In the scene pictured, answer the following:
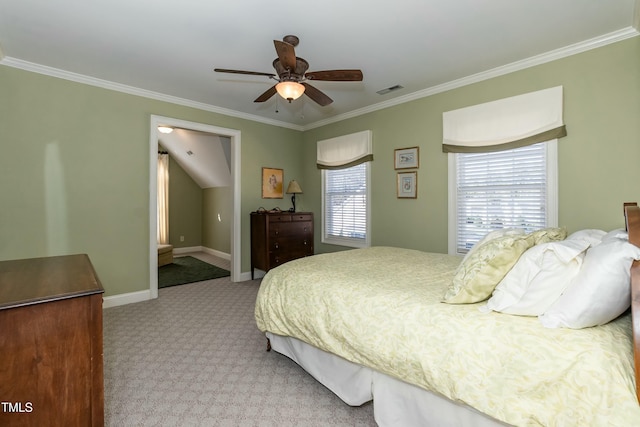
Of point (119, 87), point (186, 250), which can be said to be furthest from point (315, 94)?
point (186, 250)

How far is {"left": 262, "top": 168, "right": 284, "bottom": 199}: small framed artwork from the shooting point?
4.95 meters

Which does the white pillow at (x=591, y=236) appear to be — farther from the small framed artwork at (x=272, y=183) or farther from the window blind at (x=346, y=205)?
the small framed artwork at (x=272, y=183)

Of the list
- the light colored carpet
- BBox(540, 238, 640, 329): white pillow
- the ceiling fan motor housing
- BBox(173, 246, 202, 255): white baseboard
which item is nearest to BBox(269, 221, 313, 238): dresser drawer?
the light colored carpet

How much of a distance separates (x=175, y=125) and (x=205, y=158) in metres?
2.25

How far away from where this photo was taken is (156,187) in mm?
3889

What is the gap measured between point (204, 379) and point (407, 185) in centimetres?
306

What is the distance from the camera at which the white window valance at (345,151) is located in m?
4.36

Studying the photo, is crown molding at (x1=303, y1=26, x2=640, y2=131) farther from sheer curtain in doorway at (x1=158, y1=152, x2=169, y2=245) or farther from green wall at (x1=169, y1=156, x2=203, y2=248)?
green wall at (x1=169, y1=156, x2=203, y2=248)

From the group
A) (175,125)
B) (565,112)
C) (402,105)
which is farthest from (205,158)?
(565,112)

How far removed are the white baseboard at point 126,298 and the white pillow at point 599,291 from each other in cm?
409

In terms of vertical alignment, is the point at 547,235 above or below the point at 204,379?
above

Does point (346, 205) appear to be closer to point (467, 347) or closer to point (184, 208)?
point (467, 347)

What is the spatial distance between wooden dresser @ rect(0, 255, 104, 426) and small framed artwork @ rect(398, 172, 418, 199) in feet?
11.1

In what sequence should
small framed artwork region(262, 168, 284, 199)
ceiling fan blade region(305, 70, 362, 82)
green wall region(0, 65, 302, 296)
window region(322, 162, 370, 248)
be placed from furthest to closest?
1. small framed artwork region(262, 168, 284, 199)
2. window region(322, 162, 370, 248)
3. green wall region(0, 65, 302, 296)
4. ceiling fan blade region(305, 70, 362, 82)
